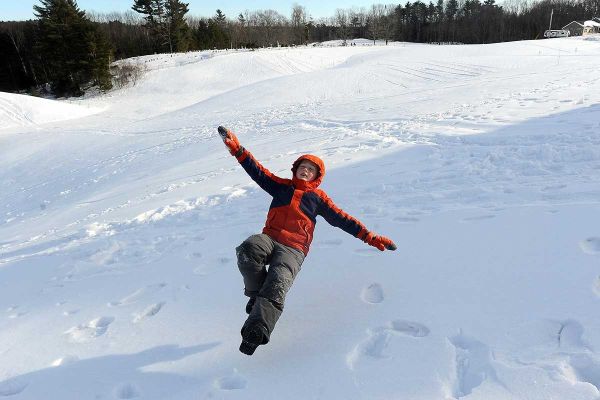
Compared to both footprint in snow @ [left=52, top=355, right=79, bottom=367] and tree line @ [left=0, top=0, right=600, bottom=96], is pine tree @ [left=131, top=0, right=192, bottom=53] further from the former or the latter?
footprint in snow @ [left=52, top=355, right=79, bottom=367]

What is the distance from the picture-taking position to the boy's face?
3520 mm

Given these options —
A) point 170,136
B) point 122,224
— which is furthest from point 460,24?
point 122,224

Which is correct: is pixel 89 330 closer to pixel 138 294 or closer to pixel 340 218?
pixel 138 294

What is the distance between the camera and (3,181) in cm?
1236

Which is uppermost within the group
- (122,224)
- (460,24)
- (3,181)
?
(460,24)

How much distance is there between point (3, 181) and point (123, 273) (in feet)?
36.9

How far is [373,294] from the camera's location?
10.5 feet

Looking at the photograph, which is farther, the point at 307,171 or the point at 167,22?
the point at 167,22

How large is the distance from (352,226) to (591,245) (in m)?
2.07

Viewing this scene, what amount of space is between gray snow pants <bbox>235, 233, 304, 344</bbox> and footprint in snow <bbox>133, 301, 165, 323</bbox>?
3.32 ft

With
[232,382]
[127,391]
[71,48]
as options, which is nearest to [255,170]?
[232,382]

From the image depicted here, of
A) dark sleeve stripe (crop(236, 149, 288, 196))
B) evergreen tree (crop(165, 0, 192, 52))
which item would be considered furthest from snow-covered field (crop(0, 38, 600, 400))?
evergreen tree (crop(165, 0, 192, 52))

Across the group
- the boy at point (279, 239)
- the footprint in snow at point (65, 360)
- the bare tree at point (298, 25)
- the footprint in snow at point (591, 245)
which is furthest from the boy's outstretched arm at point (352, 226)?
the bare tree at point (298, 25)

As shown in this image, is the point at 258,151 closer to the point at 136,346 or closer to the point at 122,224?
the point at 122,224
